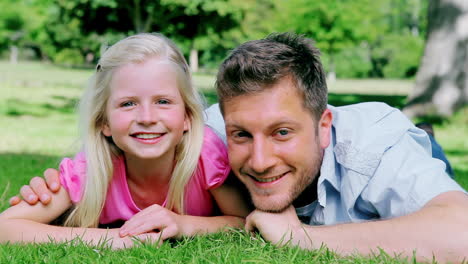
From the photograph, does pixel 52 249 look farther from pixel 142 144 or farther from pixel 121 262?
pixel 142 144

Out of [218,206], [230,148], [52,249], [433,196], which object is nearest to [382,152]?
[433,196]

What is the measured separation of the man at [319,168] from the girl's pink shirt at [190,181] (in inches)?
6.9

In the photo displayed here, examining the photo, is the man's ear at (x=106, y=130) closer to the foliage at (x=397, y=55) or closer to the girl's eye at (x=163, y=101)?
the girl's eye at (x=163, y=101)

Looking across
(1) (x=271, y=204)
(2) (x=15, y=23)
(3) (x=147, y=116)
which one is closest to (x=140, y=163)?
(3) (x=147, y=116)

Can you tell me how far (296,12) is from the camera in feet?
153

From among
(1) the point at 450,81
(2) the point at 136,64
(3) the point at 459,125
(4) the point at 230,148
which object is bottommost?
(3) the point at 459,125

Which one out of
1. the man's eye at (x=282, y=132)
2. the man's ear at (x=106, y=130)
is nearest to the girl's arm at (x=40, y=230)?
the man's ear at (x=106, y=130)

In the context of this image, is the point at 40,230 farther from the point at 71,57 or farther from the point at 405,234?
the point at 71,57

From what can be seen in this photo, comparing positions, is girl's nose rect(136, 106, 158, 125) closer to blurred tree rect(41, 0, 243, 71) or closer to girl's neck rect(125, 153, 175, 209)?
girl's neck rect(125, 153, 175, 209)

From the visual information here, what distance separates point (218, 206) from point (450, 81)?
8.41 meters

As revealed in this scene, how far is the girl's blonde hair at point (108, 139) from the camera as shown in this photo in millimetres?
3475

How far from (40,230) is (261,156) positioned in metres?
1.25

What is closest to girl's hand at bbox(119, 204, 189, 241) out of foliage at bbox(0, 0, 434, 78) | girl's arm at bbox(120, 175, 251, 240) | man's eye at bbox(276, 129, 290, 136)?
girl's arm at bbox(120, 175, 251, 240)

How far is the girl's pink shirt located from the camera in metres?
3.55
